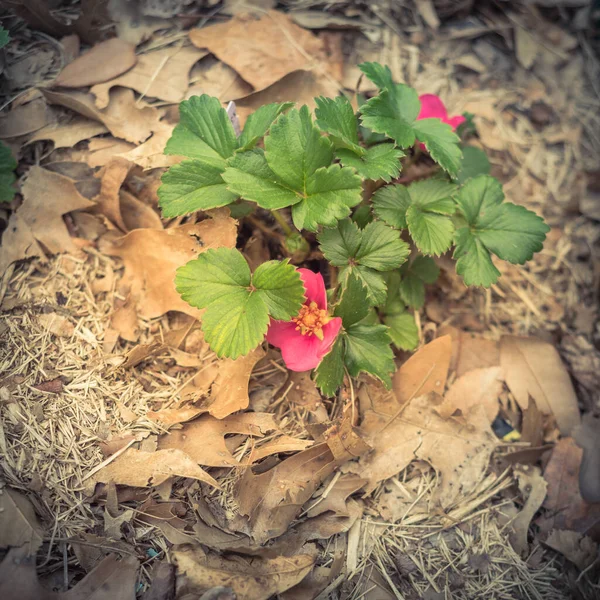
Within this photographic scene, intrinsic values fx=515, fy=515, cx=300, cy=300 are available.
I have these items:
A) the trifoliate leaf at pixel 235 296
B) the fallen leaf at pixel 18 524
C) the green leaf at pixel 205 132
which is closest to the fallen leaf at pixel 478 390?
the trifoliate leaf at pixel 235 296

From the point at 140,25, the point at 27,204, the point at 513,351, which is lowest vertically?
the point at 513,351

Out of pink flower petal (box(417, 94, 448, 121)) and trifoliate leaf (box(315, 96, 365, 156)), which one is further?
pink flower petal (box(417, 94, 448, 121))

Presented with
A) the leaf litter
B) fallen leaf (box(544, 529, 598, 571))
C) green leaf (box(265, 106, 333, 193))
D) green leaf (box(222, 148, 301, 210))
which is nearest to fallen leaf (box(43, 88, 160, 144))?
the leaf litter

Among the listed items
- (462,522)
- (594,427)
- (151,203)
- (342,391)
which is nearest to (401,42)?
(151,203)

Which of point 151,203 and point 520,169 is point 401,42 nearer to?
point 520,169

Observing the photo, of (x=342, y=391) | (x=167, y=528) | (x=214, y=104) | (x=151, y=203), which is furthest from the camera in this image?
(x=151, y=203)

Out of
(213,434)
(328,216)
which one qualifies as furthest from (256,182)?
(213,434)

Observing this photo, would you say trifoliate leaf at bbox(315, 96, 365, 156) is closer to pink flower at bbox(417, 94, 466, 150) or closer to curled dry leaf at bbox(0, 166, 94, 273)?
pink flower at bbox(417, 94, 466, 150)
